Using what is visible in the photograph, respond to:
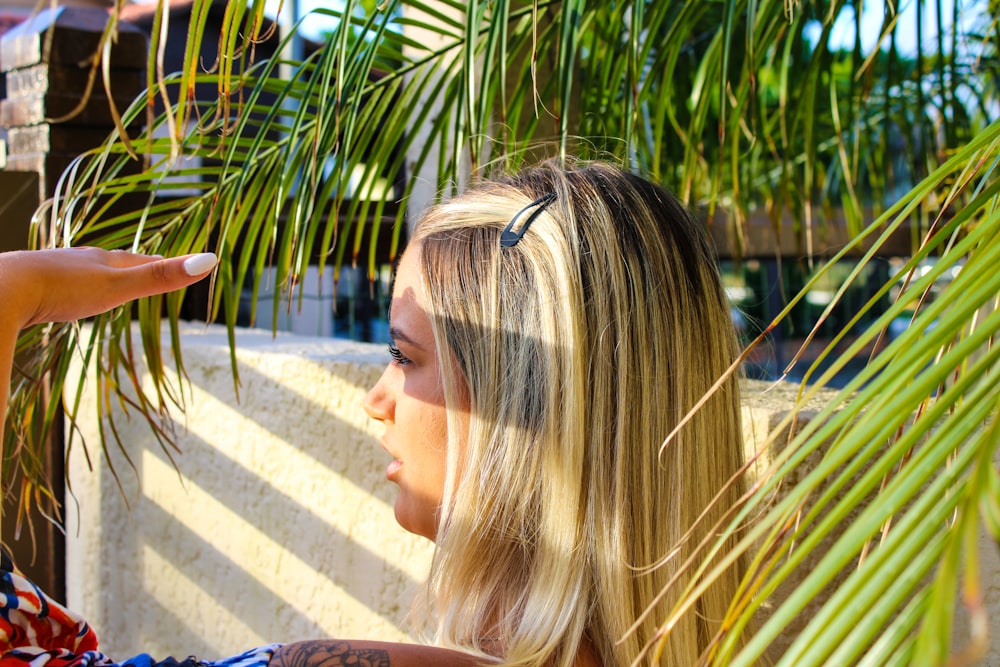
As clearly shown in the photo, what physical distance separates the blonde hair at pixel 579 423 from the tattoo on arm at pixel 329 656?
5.0 inches

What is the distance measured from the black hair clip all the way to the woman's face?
0.41 ft

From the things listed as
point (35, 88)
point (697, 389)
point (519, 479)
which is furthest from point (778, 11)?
point (35, 88)

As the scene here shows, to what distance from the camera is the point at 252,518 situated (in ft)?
6.82

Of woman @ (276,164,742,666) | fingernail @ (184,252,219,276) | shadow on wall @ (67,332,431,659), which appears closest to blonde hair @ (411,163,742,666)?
woman @ (276,164,742,666)

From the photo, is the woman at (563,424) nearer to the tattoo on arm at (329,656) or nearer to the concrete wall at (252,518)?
the tattoo on arm at (329,656)

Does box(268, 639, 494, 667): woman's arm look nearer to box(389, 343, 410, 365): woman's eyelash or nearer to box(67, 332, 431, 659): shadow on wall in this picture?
box(389, 343, 410, 365): woman's eyelash

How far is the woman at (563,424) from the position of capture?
3.37 feet

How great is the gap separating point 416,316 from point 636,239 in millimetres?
283

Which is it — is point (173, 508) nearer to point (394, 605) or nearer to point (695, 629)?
point (394, 605)

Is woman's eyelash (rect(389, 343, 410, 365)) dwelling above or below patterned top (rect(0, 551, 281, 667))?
above

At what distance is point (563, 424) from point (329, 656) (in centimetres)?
35

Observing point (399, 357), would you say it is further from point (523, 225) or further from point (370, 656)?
point (370, 656)

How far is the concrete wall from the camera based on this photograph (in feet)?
5.98

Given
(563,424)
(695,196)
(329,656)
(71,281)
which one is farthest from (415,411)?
(695,196)
